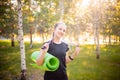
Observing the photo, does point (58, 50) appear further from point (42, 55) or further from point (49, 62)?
point (42, 55)

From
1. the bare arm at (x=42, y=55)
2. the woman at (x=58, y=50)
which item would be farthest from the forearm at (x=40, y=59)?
the woman at (x=58, y=50)

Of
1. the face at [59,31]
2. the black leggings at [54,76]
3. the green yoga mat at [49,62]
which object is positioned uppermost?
the face at [59,31]

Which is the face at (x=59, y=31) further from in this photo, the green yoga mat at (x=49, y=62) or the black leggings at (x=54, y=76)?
the black leggings at (x=54, y=76)

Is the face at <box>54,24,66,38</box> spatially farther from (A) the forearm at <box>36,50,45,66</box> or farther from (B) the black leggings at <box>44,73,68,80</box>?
(B) the black leggings at <box>44,73,68,80</box>

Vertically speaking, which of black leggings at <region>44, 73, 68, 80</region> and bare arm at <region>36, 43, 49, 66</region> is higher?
bare arm at <region>36, 43, 49, 66</region>

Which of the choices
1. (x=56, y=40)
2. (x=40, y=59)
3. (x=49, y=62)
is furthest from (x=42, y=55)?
(x=56, y=40)

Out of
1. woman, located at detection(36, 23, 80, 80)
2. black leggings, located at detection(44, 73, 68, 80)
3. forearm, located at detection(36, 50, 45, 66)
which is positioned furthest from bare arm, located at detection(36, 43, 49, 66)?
black leggings, located at detection(44, 73, 68, 80)

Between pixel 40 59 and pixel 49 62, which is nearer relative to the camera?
pixel 40 59

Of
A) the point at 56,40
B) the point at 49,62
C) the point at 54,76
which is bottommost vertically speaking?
the point at 54,76

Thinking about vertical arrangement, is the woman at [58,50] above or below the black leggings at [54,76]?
above

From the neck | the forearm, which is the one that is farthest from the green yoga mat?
the neck

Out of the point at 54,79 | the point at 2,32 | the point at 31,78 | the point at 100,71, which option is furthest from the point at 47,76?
the point at 2,32

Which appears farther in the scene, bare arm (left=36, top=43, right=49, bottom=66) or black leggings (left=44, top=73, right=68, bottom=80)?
black leggings (left=44, top=73, right=68, bottom=80)

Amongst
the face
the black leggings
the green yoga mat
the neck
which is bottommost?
the black leggings
